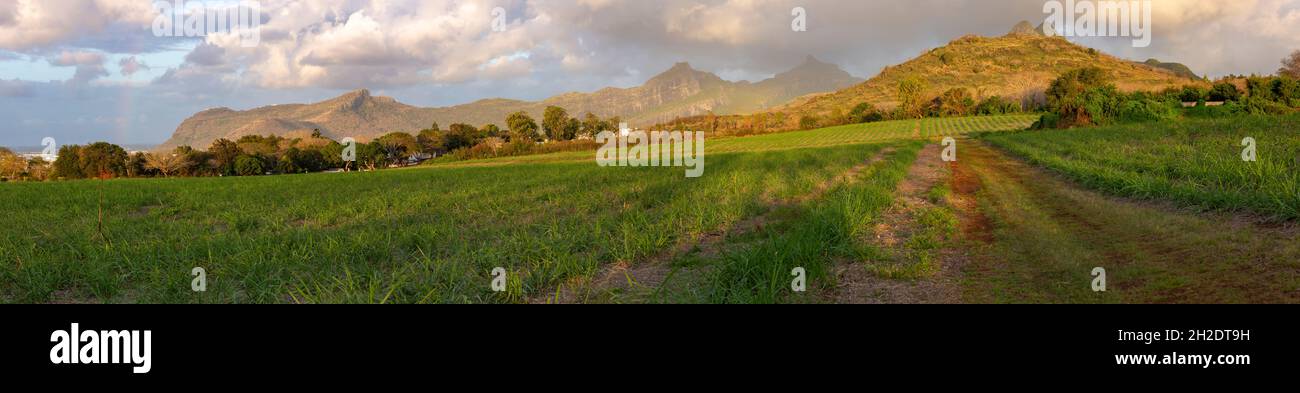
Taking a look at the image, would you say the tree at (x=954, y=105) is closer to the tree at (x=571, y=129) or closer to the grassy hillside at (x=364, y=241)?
the tree at (x=571, y=129)

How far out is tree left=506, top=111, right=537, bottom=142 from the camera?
140000mm

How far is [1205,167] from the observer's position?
10961mm

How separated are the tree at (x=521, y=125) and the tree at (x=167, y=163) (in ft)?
216

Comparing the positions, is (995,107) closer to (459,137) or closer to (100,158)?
(459,137)

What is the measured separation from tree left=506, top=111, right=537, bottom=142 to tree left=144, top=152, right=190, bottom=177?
65821 millimetres

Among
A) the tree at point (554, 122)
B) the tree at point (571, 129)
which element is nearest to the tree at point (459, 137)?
the tree at point (554, 122)

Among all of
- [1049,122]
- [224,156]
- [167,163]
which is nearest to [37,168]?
[167,163]

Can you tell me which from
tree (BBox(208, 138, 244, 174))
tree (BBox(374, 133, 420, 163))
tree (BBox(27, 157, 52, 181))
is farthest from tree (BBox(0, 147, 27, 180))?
tree (BBox(374, 133, 420, 163))

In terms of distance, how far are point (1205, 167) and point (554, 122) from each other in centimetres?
13378

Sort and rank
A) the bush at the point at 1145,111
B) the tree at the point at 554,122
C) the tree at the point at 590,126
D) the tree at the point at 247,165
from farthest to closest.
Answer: the tree at the point at 590,126
the tree at the point at 554,122
the tree at the point at 247,165
the bush at the point at 1145,111

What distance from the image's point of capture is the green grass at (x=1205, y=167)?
8023 millimetres
